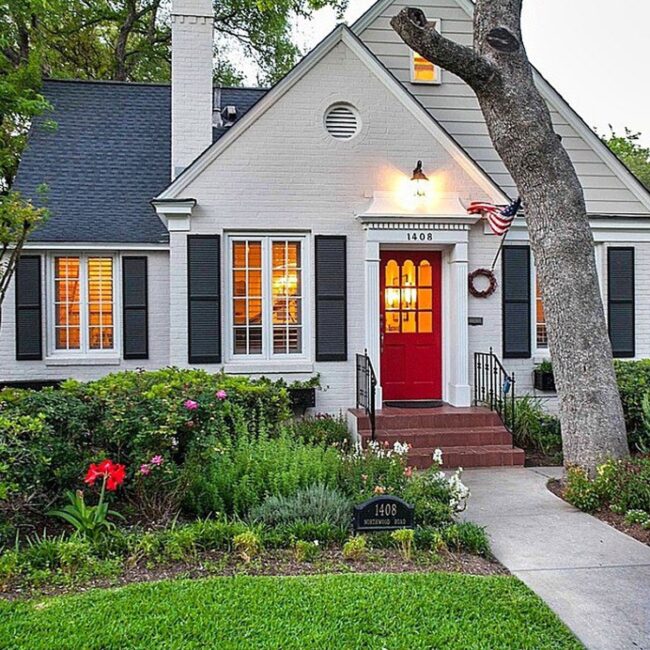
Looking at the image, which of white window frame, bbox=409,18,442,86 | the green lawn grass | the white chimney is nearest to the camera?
the green lawn grass

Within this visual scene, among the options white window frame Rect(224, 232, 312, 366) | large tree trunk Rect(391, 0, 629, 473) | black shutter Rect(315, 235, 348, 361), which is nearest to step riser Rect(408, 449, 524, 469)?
large tree trunk Rect(391, 0, 629, 473)

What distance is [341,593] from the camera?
3463 millimetres

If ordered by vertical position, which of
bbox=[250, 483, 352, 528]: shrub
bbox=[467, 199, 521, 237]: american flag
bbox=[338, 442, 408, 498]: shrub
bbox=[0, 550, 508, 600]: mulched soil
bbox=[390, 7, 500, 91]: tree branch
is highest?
bbox=[390, 7, 500, 91]: tree branch

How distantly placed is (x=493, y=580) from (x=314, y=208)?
5586 millimetres

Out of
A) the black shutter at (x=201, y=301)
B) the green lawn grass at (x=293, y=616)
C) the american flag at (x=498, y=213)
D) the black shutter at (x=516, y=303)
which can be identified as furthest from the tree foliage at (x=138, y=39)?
the green lawn grass at (x=293, y=616)

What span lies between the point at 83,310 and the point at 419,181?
5.10 m

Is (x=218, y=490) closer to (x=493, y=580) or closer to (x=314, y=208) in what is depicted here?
(x=493, y=580)

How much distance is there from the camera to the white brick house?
8.10 metres

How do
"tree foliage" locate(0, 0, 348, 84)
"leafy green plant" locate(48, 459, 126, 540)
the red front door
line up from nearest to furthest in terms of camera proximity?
"leafy green plant" locate(48, 459, 126, 540) < the red front door < "tree foliage" locate(0, 0, 348, 84)

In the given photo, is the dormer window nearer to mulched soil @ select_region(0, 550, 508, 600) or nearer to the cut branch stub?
the cut branch stub

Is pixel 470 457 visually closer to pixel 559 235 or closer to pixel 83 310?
pixel 559 235

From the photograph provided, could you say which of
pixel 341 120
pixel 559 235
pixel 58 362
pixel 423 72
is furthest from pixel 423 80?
pixel 58 362

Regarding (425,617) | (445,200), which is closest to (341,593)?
(425,617)

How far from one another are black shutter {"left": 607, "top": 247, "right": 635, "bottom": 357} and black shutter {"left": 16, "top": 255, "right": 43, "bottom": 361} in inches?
324
